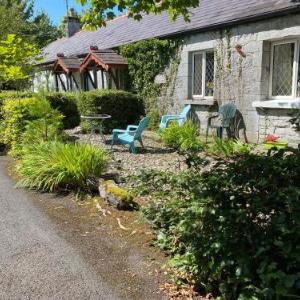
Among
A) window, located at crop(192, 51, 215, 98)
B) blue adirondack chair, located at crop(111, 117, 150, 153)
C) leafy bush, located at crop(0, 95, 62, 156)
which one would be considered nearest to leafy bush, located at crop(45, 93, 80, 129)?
leafy bush, located at crop(0, 95, 62, 156)

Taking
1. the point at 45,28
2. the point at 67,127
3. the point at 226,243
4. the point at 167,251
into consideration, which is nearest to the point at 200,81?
the point at 67,127

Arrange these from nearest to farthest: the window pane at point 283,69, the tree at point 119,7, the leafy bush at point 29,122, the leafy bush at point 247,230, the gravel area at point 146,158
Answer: the leafy bush at point 247,230 < the tree at point 119,7 < the gravel area at point 146,158 < the leafy bush at point 29,122 < the window pane at point 283,69

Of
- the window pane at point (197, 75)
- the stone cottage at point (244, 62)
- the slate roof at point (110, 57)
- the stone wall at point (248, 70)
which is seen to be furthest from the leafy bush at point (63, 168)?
the slate roof at point (110, 57)

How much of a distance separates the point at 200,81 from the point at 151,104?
2.25m

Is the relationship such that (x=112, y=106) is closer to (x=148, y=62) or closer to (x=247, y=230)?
(x=148, y=62)

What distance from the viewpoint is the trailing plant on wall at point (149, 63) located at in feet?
42.0

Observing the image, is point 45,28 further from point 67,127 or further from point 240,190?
point 240,190

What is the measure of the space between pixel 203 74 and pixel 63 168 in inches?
268

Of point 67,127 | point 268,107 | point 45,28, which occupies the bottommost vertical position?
point 67,127

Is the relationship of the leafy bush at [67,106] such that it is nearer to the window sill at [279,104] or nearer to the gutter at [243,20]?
the gutter at [243,20]

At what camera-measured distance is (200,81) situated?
12.1 m

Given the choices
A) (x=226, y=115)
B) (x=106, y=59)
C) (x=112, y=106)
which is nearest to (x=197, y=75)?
(x=226, y=115)

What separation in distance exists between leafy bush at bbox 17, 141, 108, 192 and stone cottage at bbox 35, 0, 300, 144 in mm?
3922

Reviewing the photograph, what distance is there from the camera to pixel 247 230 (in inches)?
109
